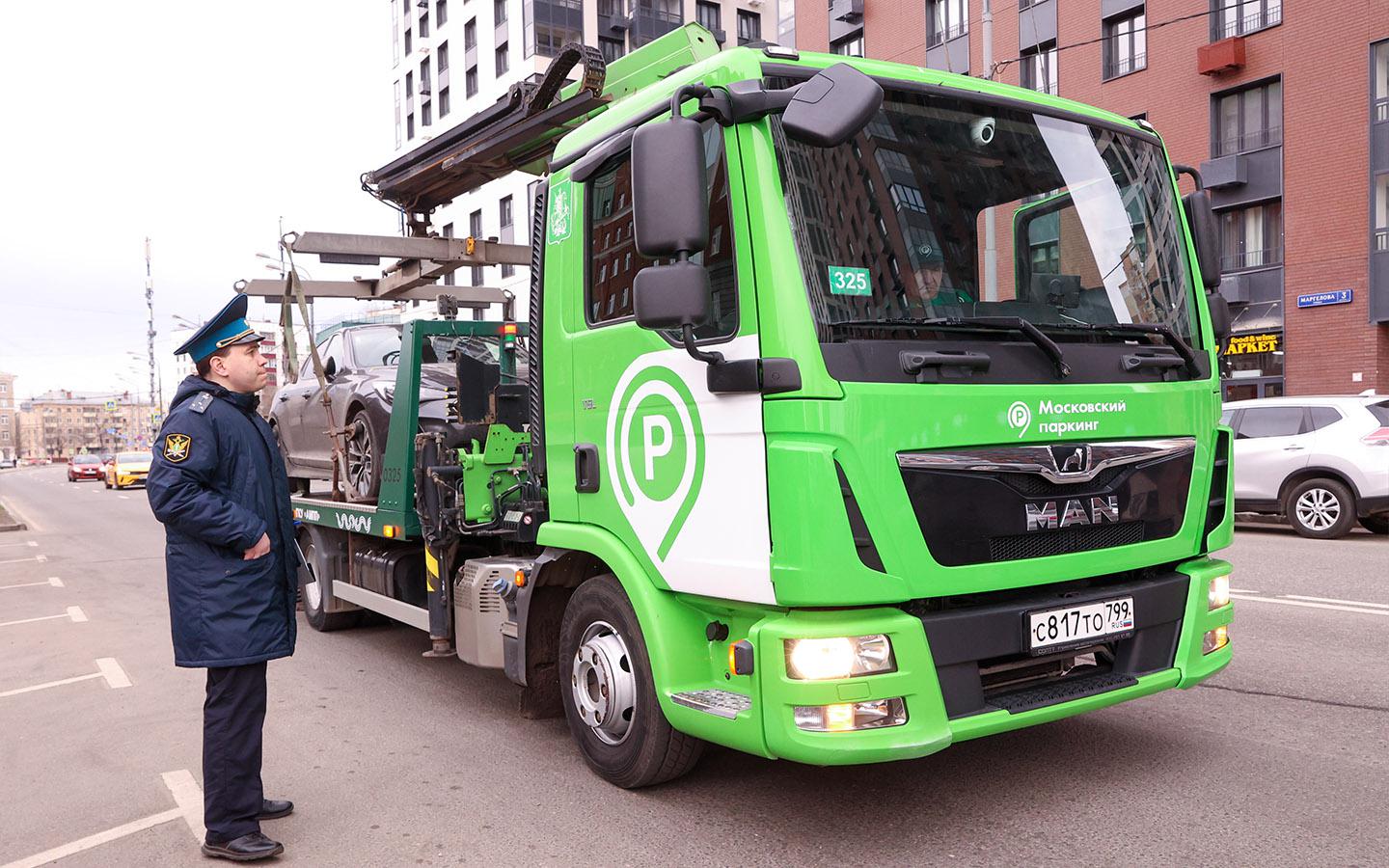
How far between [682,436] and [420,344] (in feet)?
9.02

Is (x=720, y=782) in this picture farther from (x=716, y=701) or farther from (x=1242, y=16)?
(x=1242, y=16)

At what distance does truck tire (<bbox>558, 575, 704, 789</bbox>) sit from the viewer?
13.0 feet

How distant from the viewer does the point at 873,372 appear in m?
3.37

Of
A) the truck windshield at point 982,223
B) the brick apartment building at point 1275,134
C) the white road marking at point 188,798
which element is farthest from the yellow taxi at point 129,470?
the truck windshield at point 982,223

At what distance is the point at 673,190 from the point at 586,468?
52.5 inches

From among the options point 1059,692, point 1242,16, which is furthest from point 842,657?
point 1242,16

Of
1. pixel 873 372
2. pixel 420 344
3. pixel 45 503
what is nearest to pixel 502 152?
pixel 420 344

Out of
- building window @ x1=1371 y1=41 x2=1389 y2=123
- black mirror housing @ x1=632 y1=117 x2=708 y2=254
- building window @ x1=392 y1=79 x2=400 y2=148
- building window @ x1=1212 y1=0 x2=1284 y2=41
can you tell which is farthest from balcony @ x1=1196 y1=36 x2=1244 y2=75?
building window @ x1=392 y1=79 x2=400 y2=148

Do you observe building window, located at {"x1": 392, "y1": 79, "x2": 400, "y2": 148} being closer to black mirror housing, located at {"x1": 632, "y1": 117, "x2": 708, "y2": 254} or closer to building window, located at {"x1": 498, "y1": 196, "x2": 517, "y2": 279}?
building window, located at {"x1": 498, "y1": 196, "x2": 517, "y2": 279}

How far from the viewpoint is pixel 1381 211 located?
2092 cm

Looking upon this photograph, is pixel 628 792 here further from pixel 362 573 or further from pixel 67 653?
pixel 67 653

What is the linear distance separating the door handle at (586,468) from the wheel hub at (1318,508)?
1055 centimetres

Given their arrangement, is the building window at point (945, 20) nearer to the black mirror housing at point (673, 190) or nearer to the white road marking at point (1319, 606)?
the white road marking at point (1319, 606)

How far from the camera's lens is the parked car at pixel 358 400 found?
5988 millimetres
